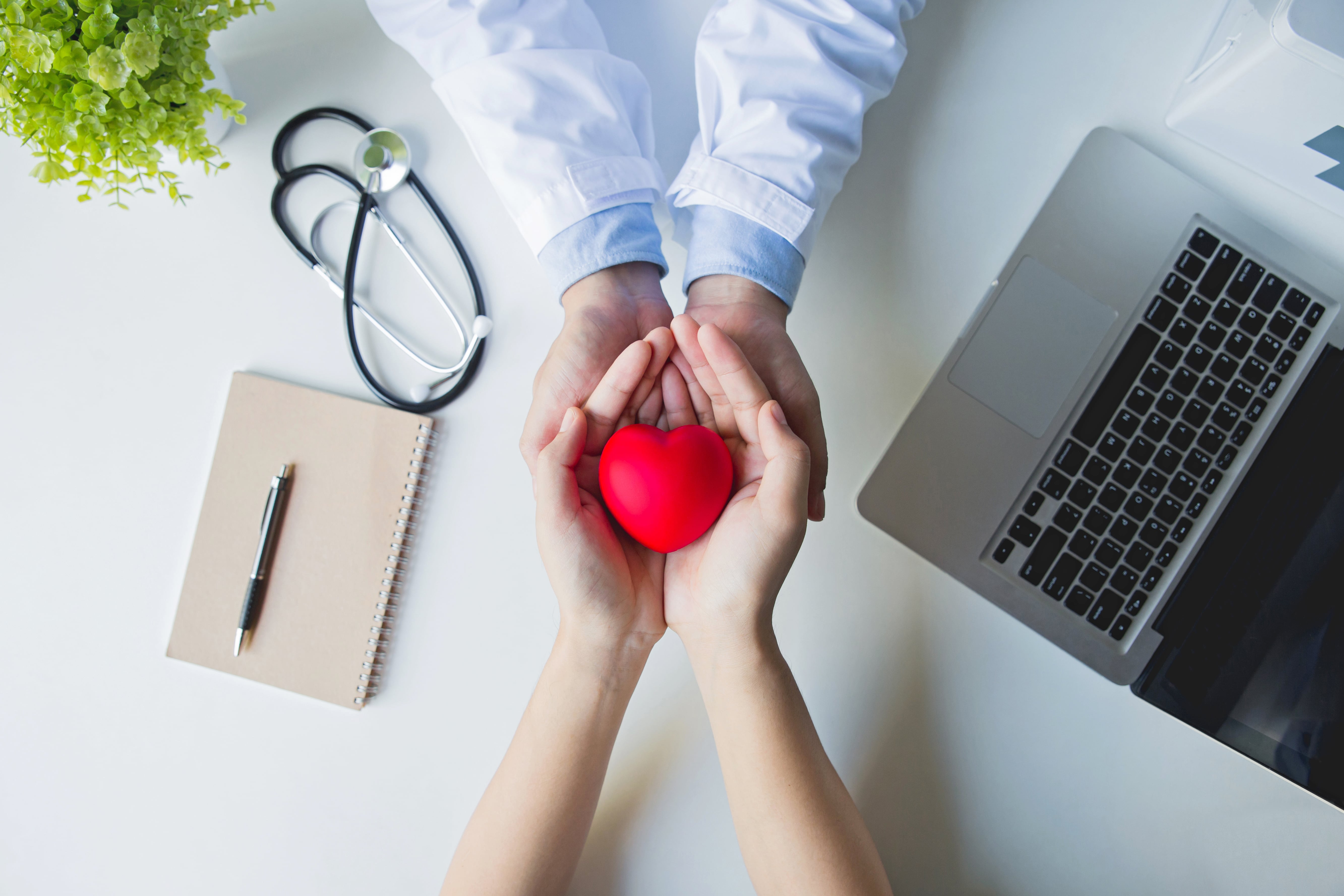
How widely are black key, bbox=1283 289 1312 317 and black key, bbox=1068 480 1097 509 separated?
37cm

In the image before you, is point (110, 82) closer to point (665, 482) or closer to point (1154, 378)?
point (665, 482)

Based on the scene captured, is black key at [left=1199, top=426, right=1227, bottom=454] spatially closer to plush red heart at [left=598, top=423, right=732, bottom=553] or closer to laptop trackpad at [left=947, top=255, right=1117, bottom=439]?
laptop trackpad at [left=947, top=255, right=1117, bottom=439]

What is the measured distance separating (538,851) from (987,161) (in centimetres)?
113

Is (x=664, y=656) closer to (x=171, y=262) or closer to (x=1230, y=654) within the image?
(x=1230, y=654)

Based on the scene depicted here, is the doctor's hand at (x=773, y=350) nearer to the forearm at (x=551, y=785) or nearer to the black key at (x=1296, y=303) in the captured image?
the forearm at (x=551, y=785)

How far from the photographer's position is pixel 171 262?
1.07m

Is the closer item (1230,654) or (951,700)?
(1230,654)

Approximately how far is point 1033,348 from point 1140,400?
161 millimetres

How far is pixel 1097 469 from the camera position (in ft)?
3.22

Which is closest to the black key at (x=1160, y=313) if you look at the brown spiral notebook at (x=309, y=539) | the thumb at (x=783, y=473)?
the thumb at (x=783, y=473)

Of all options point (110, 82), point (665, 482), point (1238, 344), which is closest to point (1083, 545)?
point (1238, 344)

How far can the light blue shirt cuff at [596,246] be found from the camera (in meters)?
0.95

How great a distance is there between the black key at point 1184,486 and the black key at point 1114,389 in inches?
4.1

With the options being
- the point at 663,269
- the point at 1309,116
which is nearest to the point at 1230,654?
the point at 1309,116
